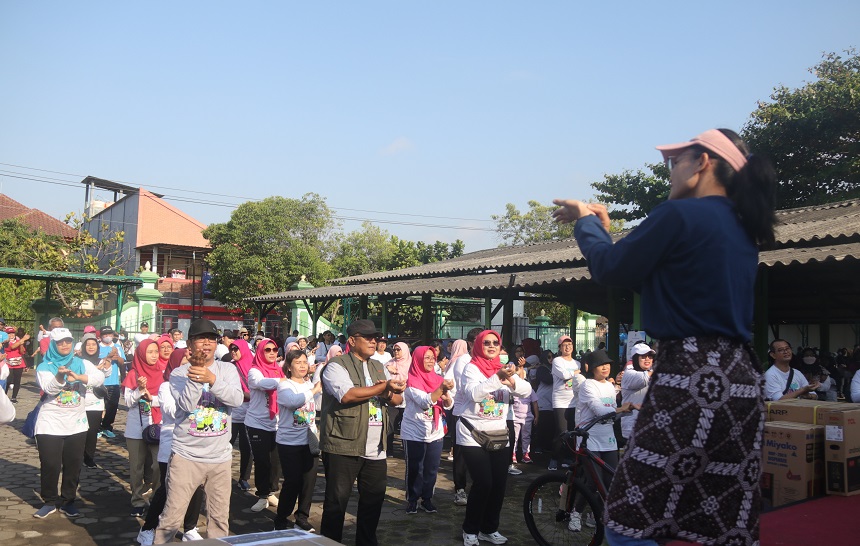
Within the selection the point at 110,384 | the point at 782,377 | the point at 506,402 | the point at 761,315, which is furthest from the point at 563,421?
the point at 110,384

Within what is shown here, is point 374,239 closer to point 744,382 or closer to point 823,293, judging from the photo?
point 823,293

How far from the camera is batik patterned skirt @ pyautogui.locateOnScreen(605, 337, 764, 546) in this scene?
194 centimetres

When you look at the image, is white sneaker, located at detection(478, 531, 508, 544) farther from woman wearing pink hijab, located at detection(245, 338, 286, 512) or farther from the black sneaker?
woman wearing pink hijab, located at detection(245, 338, 286, 512)

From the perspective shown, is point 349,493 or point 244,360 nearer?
point 349,493

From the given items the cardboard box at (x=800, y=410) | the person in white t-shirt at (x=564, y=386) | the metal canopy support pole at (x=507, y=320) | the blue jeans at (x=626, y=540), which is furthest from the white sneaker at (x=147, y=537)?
the metal canopy support pole at (x=507, y=320)

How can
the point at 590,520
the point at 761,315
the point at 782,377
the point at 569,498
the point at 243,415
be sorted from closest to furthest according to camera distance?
1. the point at 569,498
2. the point at 590,520
3. the point at 782,377
4. the point at 243,415
5. the point at 761,315

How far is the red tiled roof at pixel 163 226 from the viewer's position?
41656 millimetres

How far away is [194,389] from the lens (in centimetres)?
518

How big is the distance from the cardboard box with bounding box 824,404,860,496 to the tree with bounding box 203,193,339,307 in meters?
30.2

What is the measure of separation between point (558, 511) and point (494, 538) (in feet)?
2.16

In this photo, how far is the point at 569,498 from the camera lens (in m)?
5.89

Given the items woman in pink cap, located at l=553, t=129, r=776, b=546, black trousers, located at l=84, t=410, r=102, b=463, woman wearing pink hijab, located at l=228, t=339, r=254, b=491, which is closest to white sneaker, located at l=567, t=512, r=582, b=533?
woman wearing pink hijab, located at l=228, t=339, r=254, b=491

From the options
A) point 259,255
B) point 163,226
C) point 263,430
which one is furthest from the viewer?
point 163,226

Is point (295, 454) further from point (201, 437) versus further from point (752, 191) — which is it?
point (752, 191)
